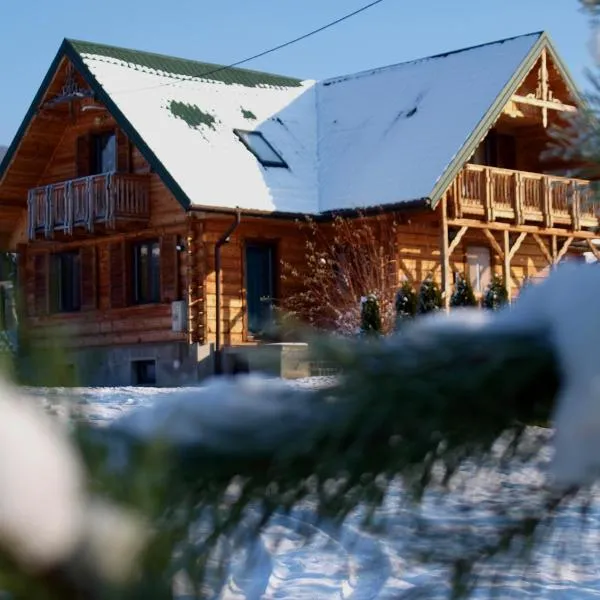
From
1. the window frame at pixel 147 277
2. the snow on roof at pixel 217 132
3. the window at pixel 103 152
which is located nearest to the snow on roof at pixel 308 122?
the snow on roof at pixel 217 132

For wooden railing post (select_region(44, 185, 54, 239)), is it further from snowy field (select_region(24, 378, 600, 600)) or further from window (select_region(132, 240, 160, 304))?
snowy field (select_region(24, 378, 600, 600))

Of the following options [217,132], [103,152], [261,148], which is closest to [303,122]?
[261,148]

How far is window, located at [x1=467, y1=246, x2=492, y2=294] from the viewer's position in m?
22.0

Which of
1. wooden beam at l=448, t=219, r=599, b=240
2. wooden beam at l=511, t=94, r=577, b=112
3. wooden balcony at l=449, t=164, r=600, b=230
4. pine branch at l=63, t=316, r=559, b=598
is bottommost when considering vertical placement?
pine branch at l=63, t=316, r=559, b=598

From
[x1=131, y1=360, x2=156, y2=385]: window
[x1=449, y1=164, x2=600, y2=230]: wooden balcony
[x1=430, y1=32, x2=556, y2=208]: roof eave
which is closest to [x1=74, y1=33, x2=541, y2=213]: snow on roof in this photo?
[x1=430, y1=32, x2=556, y2=208]: roof eave

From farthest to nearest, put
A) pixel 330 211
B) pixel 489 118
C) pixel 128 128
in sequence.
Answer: pixel 330 211 < pixel 489 118 < pixel 128 128

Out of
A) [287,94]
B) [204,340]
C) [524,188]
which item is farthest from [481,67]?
[204,340]

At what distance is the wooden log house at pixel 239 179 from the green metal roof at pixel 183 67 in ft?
0.20

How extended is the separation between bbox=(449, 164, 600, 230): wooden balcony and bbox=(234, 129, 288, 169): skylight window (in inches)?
138

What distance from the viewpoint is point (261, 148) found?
2148 cm

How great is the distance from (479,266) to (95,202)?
7624mm

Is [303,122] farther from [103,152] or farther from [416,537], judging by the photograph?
[416,537]

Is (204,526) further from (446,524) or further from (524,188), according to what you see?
(524,188)

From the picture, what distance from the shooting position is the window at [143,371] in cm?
2048
